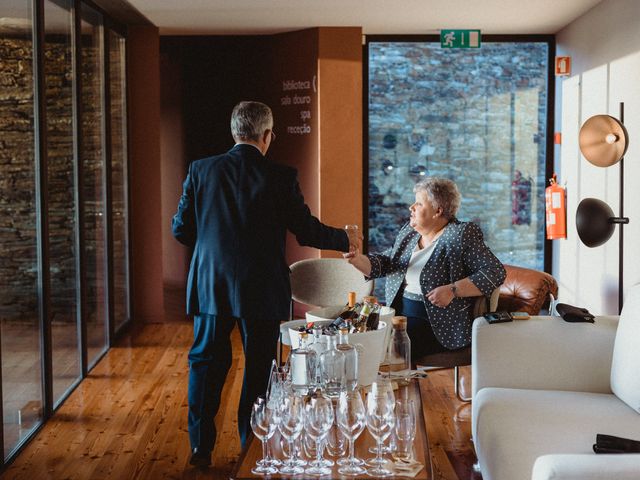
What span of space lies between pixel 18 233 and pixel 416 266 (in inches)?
76.2

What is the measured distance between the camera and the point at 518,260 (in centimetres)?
712

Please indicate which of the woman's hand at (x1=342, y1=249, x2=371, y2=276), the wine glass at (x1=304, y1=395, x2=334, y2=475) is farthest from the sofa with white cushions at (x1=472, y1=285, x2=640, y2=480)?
the woman's hand at (x1=342, y1=249, x2=371, y2=276)

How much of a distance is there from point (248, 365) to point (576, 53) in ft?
14.0

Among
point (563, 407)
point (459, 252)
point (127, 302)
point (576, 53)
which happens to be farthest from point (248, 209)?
point (576, 53)

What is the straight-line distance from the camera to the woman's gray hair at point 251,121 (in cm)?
328

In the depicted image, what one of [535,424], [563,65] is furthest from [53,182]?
[563,65]

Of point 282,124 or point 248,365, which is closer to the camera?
point 248,365

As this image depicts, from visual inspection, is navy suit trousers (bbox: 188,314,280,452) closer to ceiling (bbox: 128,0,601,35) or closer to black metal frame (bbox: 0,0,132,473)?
black metal frame (bbox: 0,0,132,473)

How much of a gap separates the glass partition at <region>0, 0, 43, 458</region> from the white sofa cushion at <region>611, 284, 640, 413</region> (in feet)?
8.54

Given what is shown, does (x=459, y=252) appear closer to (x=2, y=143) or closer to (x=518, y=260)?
(x=2, y=143)

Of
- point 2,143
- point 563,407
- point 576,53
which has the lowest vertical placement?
point 563,407

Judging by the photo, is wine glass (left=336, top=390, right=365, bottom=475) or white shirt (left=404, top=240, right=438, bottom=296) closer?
wine glass (left=336, top=390, right=365, bottom=475)

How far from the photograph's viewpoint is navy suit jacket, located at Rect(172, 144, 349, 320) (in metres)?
3.25

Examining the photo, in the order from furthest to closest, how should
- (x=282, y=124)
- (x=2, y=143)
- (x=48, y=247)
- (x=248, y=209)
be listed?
(x=282, y=124) → (x=48, y=247) → (x=2, y=143) → (x=248, y=209)
